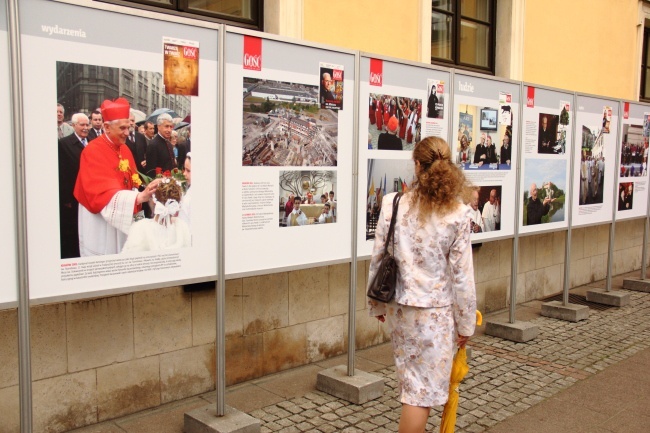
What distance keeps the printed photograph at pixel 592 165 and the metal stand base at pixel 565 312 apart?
3.75ft

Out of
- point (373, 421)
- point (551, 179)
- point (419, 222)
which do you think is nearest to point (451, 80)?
point (551, 179)

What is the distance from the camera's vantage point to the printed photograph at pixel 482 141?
5520 millimetres

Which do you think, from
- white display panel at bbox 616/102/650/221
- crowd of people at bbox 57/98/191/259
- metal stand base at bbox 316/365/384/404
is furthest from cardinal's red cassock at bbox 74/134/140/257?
white display panel at bbox 616/102/650/221

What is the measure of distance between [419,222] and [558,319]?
4.65 m

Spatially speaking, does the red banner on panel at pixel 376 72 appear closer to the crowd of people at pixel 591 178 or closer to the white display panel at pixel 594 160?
the white display panel at pixel 594 160


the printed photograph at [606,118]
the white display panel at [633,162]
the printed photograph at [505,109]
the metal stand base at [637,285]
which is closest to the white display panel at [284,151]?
the printed photograph at [505,109]

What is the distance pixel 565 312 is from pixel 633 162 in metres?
2.19

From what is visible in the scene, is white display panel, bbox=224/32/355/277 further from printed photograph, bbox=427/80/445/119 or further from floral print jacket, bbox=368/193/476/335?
floral print jacket, bbox=368/193/476/335

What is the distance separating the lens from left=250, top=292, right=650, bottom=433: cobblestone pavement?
4.27 metres

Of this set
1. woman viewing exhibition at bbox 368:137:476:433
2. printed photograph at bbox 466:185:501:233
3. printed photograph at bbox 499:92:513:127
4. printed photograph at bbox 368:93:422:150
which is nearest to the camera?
woman viewing exhibition at bbox 368:137:476:433

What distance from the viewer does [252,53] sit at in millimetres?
3840

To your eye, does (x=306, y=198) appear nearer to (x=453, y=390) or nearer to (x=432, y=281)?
(x=432, y=281)

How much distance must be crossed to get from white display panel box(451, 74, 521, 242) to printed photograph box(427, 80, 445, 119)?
231mm

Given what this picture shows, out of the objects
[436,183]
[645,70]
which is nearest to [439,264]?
[436,183]
